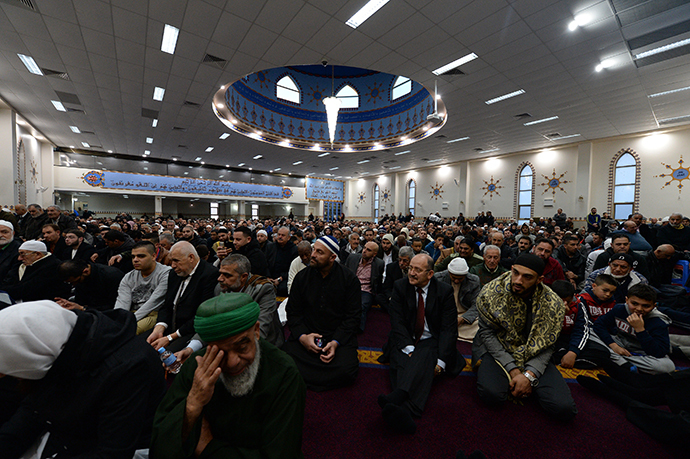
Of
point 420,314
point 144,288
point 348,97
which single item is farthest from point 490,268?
point 348,97

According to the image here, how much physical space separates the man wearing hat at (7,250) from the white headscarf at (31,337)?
328 cm

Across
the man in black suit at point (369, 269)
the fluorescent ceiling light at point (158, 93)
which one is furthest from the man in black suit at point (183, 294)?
the fluorescent ceiling light at point (158, 93)

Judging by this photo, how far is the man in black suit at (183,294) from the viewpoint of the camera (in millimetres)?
2275

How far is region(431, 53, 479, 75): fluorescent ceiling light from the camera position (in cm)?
530

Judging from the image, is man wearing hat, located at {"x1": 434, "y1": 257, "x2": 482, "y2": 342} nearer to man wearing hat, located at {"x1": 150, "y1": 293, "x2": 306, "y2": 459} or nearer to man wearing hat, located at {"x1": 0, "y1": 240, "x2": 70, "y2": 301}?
man wearing hat, located at {"x1": 150, "y1": 293, "x2": 306, "y2": 459}

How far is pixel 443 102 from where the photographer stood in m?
7.53

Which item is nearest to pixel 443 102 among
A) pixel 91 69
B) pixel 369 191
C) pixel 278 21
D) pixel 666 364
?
pixel 278 21

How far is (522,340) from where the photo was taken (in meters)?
2.10

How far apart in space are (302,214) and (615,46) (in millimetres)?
19047

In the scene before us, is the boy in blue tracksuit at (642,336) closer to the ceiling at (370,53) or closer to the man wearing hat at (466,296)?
the man wearing hat at (466,296)

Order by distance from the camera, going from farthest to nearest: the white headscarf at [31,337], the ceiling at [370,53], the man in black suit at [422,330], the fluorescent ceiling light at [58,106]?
the fluorescent ceiling light at [58,106] < the ceiling at [370,53] < the man in black suit at [422,330] < the white headscarf at [31,337]

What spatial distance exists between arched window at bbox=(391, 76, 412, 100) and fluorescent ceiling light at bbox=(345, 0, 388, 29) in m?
8.05

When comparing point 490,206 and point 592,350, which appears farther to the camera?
point 490,206

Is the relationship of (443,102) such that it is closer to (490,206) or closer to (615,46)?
(615,46)
